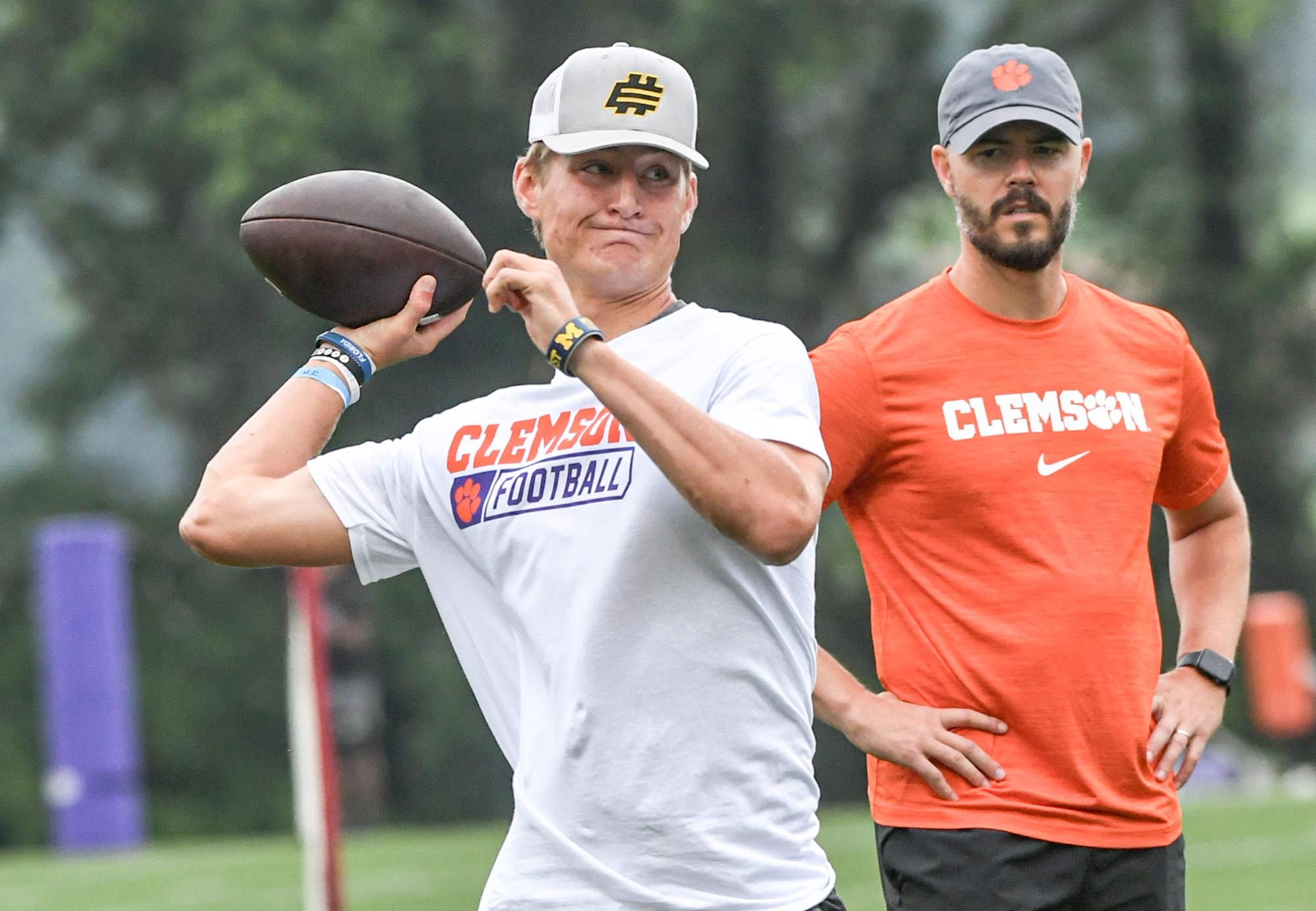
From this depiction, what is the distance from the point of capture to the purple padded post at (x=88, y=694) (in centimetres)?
1562

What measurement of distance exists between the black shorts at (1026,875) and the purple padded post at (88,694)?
1276cm

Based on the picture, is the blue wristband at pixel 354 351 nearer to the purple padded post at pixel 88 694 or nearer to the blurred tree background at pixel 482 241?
the purple padded post at pixel 88 694

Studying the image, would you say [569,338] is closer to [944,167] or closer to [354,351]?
[354,351]

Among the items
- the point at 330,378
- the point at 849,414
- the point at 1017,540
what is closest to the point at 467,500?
the point at 330,378

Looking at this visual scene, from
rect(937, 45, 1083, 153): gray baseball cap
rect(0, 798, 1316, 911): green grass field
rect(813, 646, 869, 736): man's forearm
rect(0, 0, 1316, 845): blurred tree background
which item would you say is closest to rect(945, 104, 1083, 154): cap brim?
rect(937, 45, 1083, 153): gray baseball cap

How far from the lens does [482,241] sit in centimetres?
2256

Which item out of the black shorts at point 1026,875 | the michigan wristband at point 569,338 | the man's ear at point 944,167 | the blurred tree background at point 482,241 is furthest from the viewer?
the blurred tree background at point 482,241

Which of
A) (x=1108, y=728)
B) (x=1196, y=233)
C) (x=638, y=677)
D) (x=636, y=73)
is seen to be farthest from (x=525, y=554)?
(x=1196, y=233)

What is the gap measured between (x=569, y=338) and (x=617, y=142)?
0.41 metres

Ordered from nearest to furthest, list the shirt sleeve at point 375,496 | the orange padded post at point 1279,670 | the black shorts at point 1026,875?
the shirt sleeve at point 375,496 → the black shorts at point 1026,875 → the orange padded post at point 1279,670

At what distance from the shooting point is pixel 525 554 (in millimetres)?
3094

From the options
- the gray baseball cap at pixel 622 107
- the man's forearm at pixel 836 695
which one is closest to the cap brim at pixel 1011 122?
the gray baseball cap at pixel 622 107

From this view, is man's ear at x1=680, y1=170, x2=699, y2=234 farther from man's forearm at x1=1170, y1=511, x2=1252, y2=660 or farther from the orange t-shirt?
man's forearm at x1=1170, y1=511, x2=1252, y2=660

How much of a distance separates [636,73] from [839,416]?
807 mm
